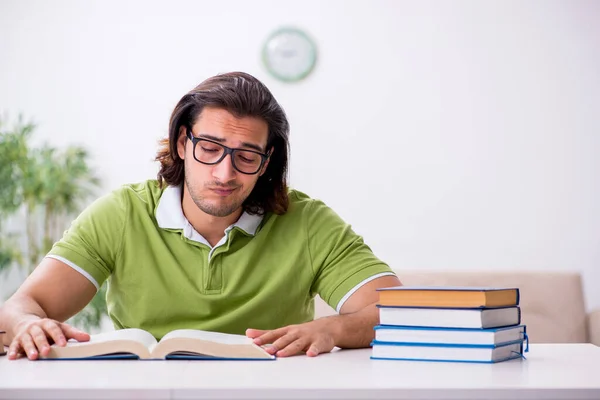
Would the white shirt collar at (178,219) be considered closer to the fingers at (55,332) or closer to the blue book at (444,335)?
the fingers at (55,332)

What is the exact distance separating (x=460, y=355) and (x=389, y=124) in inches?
119

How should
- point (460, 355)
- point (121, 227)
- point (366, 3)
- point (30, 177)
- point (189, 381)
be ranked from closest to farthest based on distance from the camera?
1. point (189, 381)
2. point (460, 355)
3. point (121, 227)
4. point (30, 177)
5. point (366, 3)

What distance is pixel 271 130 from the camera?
6.55 feet

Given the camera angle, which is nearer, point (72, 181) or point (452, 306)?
point (452, 306)

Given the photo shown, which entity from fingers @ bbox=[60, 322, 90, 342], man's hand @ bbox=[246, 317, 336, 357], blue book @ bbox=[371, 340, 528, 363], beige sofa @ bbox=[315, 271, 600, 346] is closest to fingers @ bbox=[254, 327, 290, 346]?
man's hand @ bbox=[246, 317, 336, 357]

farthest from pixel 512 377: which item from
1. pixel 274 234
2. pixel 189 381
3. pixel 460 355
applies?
pixel 274 234

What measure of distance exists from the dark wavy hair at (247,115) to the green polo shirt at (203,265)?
8cm

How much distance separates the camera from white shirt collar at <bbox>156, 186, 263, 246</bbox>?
1.92 meters

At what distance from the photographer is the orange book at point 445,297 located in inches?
53.1

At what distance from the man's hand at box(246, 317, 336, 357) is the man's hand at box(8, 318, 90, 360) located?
1.07 feet

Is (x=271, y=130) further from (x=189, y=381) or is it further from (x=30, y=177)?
(x=30, y=177)

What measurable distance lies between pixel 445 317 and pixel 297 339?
0.94 ft

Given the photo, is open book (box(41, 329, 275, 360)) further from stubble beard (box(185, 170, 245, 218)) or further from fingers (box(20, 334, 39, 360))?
stubble beard (box(185, 170, 245, 218))

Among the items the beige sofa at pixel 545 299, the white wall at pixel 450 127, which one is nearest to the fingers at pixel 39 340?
the beige sofa at pixel 545 299
